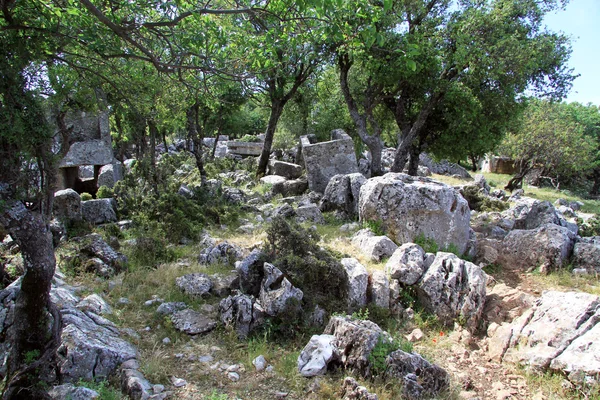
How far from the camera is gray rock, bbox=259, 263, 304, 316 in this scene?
5559mm

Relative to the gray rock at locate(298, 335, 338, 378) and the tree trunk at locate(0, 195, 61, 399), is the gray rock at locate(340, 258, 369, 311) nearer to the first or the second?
the gray rock at locate(298, 335, 338, 378)

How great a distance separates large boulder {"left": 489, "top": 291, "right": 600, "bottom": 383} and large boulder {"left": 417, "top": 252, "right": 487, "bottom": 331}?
0.46m

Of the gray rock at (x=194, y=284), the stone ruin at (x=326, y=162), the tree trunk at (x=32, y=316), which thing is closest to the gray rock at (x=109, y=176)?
the stone ruin at (x=326, y=162)

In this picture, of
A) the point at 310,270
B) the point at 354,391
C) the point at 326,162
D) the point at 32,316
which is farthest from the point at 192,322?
the point at 326,162

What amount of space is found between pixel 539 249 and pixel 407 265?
10.7 feet

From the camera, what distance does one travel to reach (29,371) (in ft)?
12.4

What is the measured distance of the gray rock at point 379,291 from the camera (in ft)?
20.9

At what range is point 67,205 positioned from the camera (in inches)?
366

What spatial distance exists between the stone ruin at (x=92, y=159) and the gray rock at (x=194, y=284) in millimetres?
8373

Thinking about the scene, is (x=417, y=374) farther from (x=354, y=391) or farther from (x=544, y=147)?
(x=544, y=147)

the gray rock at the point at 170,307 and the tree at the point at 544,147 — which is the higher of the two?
the tree at the point at 544,147


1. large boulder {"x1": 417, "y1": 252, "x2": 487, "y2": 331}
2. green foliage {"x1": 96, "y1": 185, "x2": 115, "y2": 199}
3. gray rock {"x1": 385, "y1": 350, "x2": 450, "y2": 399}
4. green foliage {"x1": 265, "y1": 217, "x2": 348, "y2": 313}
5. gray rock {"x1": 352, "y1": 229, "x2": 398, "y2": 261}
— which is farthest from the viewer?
green foliage {"x1": 96, "y1": 185, "x2": 115, "y2": 199}

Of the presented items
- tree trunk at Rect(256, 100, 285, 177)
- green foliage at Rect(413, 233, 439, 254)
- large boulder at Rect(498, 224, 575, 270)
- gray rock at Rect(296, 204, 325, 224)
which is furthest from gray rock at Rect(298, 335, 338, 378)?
tree trunk at Rect(256, 100, 285, 177)

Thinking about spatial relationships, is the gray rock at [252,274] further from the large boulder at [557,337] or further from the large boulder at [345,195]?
the large boulder at [345,195]
